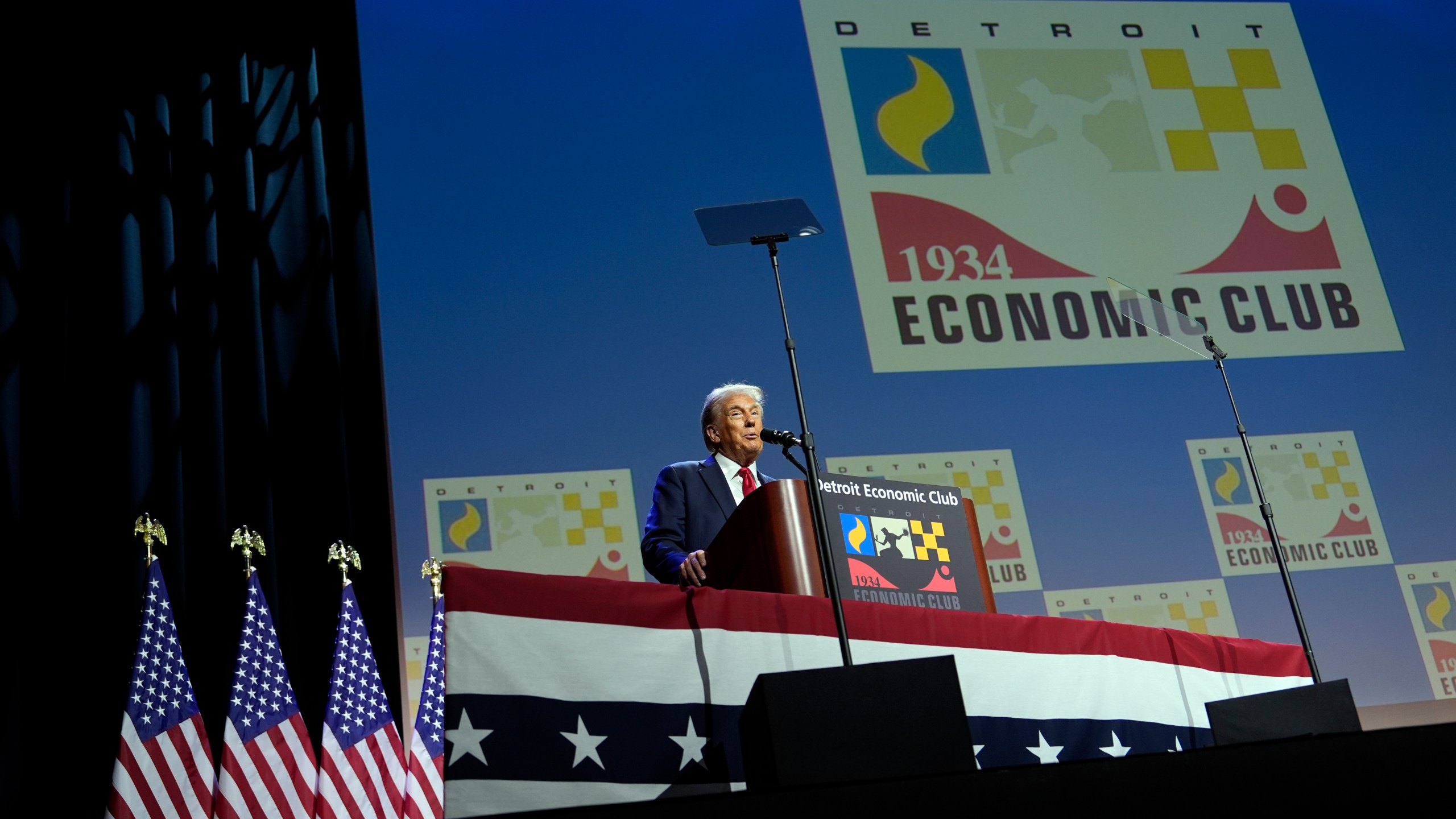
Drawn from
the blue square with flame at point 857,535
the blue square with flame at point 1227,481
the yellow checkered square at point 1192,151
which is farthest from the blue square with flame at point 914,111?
the blue square with flame at point 857,535

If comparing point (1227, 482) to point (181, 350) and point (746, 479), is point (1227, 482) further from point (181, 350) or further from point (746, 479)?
point (181, 350)

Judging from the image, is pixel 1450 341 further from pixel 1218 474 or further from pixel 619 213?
pixel 619 213

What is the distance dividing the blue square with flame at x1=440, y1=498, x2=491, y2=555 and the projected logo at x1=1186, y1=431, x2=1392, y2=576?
2.94m

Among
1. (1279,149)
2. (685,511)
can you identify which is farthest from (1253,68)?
(685,511)

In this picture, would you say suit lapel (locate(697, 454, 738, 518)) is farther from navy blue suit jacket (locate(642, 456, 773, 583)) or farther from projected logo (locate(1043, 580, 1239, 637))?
projected logo (locate(1043, 580, 1239, 637))

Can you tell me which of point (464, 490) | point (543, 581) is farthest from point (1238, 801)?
point (464, 490)

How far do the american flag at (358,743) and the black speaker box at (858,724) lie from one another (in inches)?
99.4

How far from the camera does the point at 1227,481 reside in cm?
506

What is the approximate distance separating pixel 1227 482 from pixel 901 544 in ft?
9.57

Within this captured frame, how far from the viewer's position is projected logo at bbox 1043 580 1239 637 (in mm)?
4715

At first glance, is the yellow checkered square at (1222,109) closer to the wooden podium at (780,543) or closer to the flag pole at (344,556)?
the wooden podium at (780,543)

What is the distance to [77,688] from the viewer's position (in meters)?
4.31

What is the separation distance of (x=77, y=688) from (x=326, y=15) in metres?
3.05

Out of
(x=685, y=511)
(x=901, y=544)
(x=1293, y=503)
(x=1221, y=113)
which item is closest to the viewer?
(x=901, y=544)
